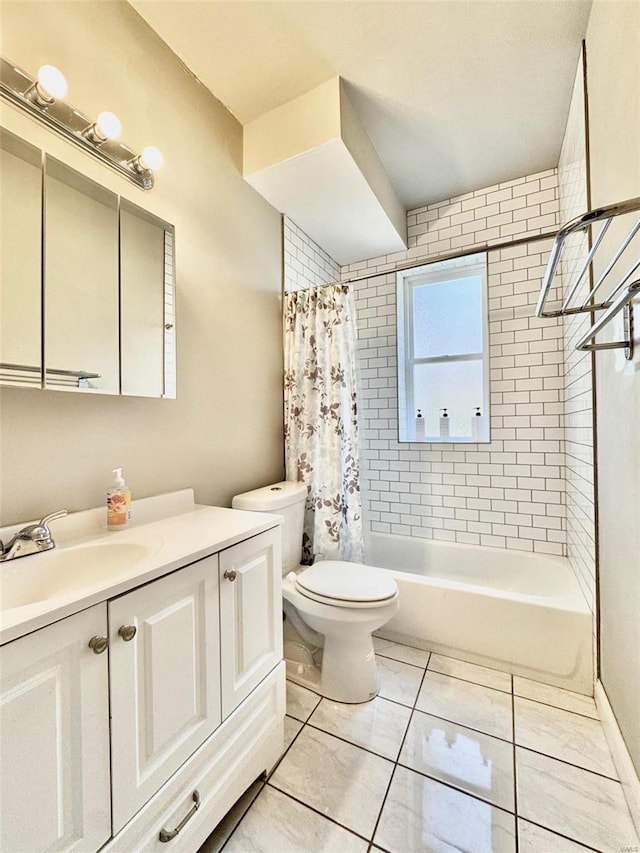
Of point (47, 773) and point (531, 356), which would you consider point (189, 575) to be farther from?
point (531, 356)

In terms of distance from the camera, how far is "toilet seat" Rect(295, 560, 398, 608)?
4.68ft

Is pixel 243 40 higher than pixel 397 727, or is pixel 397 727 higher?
pixel 243 40

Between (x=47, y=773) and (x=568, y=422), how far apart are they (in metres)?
2.46

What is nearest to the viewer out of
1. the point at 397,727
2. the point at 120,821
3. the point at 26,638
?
the point at 26,638

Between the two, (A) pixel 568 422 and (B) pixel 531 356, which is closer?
(A) pixel 568 422

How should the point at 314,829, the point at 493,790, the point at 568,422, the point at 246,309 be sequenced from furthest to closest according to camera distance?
the point at 568,422
the point at 246,309
the point at 493,790
the point at 314,829

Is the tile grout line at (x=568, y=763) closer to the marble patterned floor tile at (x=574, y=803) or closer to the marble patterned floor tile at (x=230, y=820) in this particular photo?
the marble patterned floor tile at (x=574, y=803)

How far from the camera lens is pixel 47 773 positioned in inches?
24.4

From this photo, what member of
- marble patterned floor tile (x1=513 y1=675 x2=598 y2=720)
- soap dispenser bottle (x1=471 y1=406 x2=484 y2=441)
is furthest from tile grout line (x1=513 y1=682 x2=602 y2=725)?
soap dispenser bottle (x1=471 y1=406 x2=484 y2=441)

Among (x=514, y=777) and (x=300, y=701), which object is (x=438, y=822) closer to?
(x=514, y=777)

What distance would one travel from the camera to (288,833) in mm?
1000

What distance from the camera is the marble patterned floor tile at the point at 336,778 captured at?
105cm

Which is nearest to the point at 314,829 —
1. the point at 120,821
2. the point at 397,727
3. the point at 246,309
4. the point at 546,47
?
the point at 397,727

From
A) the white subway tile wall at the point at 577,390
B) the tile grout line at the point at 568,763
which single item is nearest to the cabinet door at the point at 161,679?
the tile grout line at the point at 568,763
